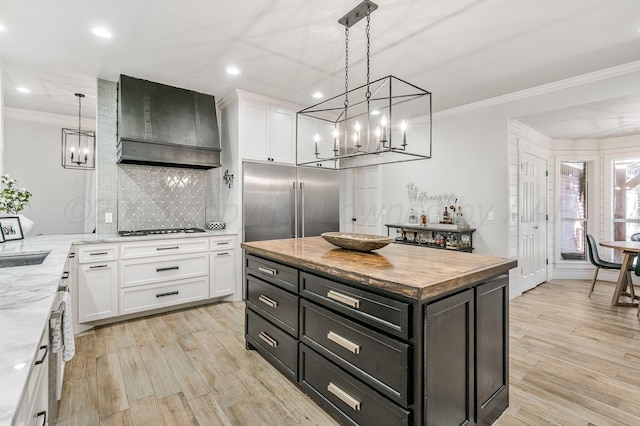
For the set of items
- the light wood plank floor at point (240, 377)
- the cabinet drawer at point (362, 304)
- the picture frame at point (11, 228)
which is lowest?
the light wood plank floor at point (240, 377)

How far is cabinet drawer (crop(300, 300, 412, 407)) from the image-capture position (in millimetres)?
1430

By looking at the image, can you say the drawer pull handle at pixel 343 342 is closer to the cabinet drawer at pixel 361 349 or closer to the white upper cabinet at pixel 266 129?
the cabinet drawer at pixel 361 349

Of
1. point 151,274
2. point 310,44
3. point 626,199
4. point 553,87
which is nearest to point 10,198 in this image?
point 151,274

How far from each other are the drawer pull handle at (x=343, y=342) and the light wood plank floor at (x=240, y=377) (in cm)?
56

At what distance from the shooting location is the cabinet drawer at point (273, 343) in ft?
7.02

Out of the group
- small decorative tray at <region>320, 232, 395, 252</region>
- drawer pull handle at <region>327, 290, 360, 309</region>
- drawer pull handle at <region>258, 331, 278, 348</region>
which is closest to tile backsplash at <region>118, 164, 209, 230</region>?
drawer pull handle at <region>258, 331, 278, 348</region>

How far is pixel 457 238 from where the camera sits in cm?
442

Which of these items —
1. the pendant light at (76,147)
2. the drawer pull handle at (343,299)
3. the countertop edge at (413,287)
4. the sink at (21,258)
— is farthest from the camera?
the pendant light at (76,147)

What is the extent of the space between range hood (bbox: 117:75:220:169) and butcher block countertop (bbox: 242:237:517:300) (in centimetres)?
203

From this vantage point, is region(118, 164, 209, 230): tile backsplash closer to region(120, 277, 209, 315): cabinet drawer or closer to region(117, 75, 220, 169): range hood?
region(117, 75, 220, 169): range hood

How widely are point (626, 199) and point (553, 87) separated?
308 centimetres

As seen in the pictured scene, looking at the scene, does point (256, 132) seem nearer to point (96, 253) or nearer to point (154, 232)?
point (154, 232)

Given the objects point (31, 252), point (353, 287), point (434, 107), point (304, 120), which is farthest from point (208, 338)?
A: point (434, 107)

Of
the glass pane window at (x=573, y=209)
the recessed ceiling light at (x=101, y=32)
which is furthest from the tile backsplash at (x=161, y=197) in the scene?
the glass pane window at (x=573, y=209)
